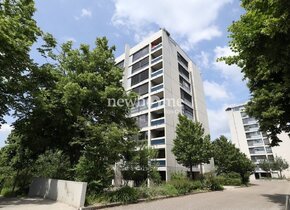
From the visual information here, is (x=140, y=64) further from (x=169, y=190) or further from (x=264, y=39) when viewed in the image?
(x=264, y=39)

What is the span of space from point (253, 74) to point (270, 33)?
370 cm

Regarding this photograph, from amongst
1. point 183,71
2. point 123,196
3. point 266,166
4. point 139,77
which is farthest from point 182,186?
point 266,166

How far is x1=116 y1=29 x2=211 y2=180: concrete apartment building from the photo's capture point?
28.2 meters

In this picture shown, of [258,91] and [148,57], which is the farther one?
[148,57]

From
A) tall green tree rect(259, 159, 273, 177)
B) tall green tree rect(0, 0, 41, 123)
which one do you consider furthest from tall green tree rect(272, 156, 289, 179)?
tall green tree rect(0, 0, 41, 123)

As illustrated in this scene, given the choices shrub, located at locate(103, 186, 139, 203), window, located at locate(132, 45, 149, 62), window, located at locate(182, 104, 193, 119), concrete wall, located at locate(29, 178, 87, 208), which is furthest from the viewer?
window, located at locate(132, 45, 149, 62)

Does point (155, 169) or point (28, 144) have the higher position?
point (28, 144)

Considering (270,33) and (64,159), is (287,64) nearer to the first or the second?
(270,33)

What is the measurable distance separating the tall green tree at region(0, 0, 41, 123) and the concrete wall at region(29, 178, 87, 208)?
209 inches

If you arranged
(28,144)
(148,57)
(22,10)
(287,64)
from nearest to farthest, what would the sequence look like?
1. (287,64)
2. (22,10)
3. (28,144)
4. (148,57)

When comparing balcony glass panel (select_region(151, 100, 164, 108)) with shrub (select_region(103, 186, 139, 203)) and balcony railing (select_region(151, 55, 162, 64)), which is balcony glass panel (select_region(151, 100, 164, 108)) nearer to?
balcony railing (select_region(151, 55, 162, 64))

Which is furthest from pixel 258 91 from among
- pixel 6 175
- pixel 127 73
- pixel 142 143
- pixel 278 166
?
pixel 278 166

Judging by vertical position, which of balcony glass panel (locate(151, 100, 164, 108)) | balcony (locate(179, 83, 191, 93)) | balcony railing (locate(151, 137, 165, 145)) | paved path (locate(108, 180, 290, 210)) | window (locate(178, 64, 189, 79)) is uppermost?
window (locate(178, 64, 189, 79))

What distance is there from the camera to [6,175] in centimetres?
1839
